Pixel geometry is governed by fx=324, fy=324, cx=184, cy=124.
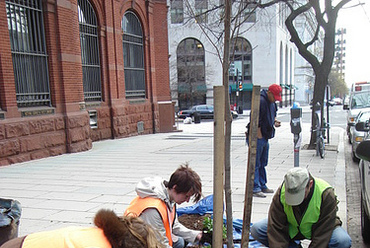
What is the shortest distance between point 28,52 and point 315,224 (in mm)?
8649

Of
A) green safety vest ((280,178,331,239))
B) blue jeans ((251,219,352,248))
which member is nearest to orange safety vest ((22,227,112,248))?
green safety vest ((280,178,331,239))

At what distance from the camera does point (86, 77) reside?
12117 mm

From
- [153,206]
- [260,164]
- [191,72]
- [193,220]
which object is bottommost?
[193,220]

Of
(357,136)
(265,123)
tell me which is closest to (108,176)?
(265,123)

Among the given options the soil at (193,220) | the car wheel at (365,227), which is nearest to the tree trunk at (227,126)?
the soil at (193,220)

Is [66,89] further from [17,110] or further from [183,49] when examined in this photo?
[183,49]

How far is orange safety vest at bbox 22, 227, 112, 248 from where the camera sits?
1.55 metres

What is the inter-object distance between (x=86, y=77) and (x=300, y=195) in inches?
421

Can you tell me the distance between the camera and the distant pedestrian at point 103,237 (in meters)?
1.57

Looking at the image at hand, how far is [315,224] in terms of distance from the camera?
2.97m

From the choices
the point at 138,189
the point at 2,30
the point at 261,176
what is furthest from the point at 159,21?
the point at 138,189

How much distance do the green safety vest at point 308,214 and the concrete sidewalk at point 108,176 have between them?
54.1 inches

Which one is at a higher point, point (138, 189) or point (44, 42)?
point (44, 42)

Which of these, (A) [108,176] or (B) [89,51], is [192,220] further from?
(B) [89,51]
